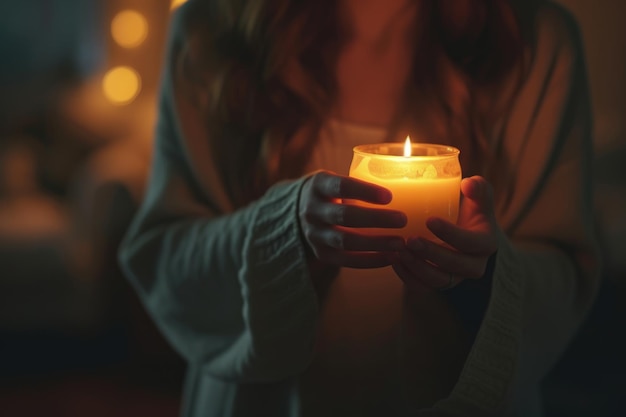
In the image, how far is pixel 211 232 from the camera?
553 mm

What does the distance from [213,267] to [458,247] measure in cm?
22

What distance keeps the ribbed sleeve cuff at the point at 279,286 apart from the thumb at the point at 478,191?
107 mm

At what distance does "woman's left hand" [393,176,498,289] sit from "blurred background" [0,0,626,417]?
737mm

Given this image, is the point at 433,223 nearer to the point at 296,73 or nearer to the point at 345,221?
the point at 345,221

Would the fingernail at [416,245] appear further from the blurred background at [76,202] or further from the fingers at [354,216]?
the blurred background at [76,202]

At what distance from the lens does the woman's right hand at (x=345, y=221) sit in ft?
1.23

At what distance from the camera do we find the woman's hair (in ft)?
1.55

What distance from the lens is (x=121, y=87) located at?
53.4 inches

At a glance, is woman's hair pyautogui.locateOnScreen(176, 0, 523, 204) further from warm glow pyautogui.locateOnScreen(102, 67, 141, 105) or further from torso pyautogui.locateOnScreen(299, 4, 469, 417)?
warm glow pyautogui.locateOnScreen(102, 67, 141, 105)

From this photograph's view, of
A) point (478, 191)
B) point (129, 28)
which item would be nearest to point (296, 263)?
point (478, 191)

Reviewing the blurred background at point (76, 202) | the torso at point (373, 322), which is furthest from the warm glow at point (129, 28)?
the torso at point (373, 322)

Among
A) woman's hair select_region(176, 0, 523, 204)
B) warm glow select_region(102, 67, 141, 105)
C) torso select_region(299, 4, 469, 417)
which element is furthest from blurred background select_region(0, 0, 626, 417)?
torso select_region(299, 4, 469, 417)

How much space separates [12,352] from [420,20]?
1.34m

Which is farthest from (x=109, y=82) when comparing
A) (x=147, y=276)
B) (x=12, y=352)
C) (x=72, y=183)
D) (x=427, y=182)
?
(x=427, y=182)
